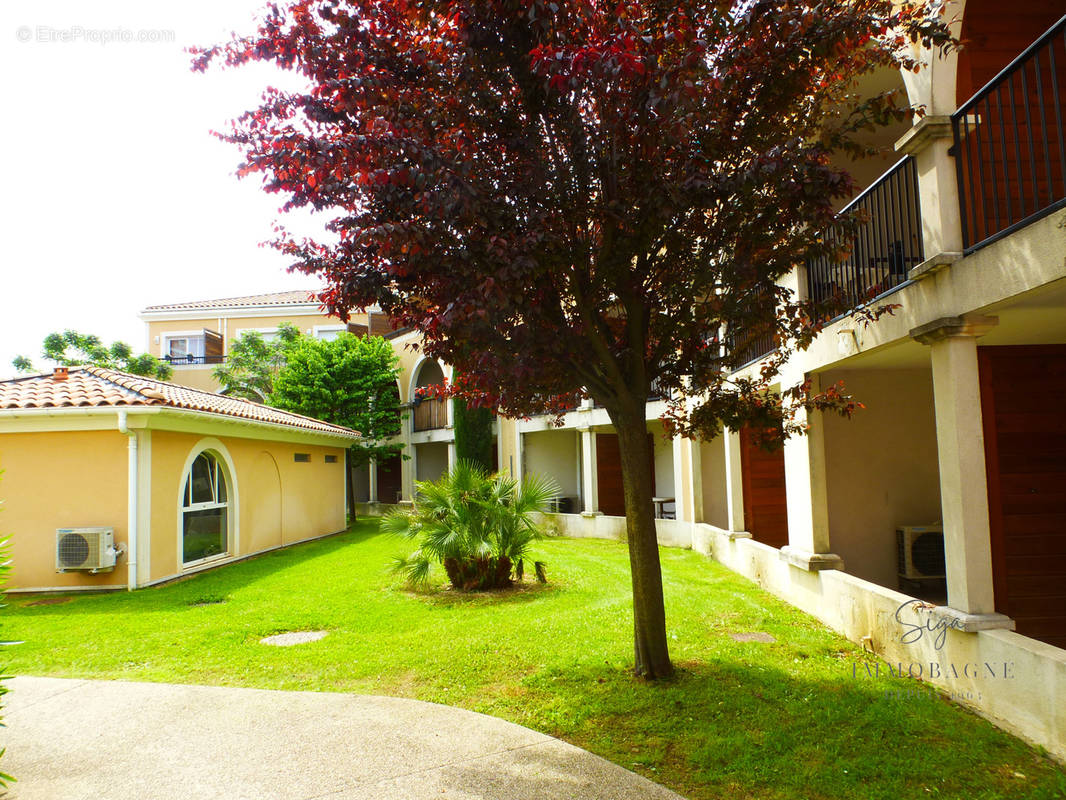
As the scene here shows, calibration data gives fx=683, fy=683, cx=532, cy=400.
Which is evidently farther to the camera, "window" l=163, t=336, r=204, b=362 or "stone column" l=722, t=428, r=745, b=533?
"window" l=163, t=336, r=204, b=362

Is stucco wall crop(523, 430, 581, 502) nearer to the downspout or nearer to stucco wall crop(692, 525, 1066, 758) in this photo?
the downspout

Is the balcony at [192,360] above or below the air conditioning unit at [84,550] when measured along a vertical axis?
above

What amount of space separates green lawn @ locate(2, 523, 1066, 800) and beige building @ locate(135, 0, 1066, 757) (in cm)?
48

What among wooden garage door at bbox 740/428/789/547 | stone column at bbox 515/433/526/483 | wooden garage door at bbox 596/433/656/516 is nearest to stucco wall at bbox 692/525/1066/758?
wooden garage door at bbox 740/428/789/547

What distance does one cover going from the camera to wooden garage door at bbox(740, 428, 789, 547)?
1101 cm

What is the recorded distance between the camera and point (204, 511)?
483 inches

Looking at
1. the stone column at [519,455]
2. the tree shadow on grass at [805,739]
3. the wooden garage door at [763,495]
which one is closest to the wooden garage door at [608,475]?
the stone column at [519,455]

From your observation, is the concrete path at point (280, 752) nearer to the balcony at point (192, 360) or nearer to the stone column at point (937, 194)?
the stone column at point (937, 194)

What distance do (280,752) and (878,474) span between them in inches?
299

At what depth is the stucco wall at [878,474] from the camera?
862cm

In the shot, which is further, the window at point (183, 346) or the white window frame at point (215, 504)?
the window at point (183, 346)

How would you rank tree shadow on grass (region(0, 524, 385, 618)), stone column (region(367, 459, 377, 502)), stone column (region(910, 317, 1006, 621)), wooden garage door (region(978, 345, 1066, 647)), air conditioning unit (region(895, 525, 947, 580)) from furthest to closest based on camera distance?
stone column (region(367, 459, 377, 502))
tree shadow on grass (region(0, 524, 385, 618))
air conditioning unit (region(895, 525, 947, 580))
wooden garage door (region(978, 345, 1066, 647))
stone column (region(910, 317, 1006, 621))

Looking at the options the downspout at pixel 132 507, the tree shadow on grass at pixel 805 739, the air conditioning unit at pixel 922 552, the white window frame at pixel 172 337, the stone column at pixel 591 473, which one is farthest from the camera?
the white window frame at pixel 172 337

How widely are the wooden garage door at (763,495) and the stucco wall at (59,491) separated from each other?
381 inches
